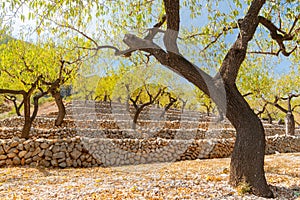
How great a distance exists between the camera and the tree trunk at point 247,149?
4422 mm

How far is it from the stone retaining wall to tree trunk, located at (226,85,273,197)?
4.56 meters

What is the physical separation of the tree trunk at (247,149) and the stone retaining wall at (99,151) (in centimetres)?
456

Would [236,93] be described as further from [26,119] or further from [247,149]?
[26,119]

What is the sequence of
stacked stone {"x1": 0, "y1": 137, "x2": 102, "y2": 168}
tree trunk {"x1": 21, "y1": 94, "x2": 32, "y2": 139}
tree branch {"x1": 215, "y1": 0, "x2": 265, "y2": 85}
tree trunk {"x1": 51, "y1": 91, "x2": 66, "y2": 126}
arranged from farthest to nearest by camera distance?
tree trunk {"x1": 51, "y1": 91, "x2": 66, "y2": 126} < tree trunk {"x1": 21, "y1": 94, "x2": 32, "y2": 139} < stacked stone {"x1": 0, "y1": 137, "x2": 102, "y2": 168} < tree branch {"x1": 215, "y1": 0, "x2": 265, "y2": 85}

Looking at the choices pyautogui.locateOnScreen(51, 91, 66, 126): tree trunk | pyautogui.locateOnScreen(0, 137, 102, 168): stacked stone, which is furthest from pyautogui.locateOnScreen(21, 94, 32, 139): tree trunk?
pyautogui.locateOnScreen(51, 91, 66, 126): tree trunk

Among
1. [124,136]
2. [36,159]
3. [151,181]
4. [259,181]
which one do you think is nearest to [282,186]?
[259,181]

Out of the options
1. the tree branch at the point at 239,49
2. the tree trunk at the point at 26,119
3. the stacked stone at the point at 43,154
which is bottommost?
the stacked stone at the point at 43,154

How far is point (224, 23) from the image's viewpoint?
550 cm

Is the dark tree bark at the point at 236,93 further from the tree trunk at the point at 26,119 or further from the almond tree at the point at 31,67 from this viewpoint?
the tree trunk at the point at 26,119

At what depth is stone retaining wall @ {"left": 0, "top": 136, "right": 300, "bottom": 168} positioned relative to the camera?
24.9 ft

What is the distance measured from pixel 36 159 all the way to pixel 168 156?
13.2 ft

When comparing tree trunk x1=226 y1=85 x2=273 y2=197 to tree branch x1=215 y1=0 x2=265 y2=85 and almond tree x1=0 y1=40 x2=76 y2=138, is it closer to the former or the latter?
tree branch x1=215 y1=0 x2=265 y2=85

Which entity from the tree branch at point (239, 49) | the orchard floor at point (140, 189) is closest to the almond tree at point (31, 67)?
the orchard floor at point (140, 189)

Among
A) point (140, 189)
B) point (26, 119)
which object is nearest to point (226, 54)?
point (140, 189)
